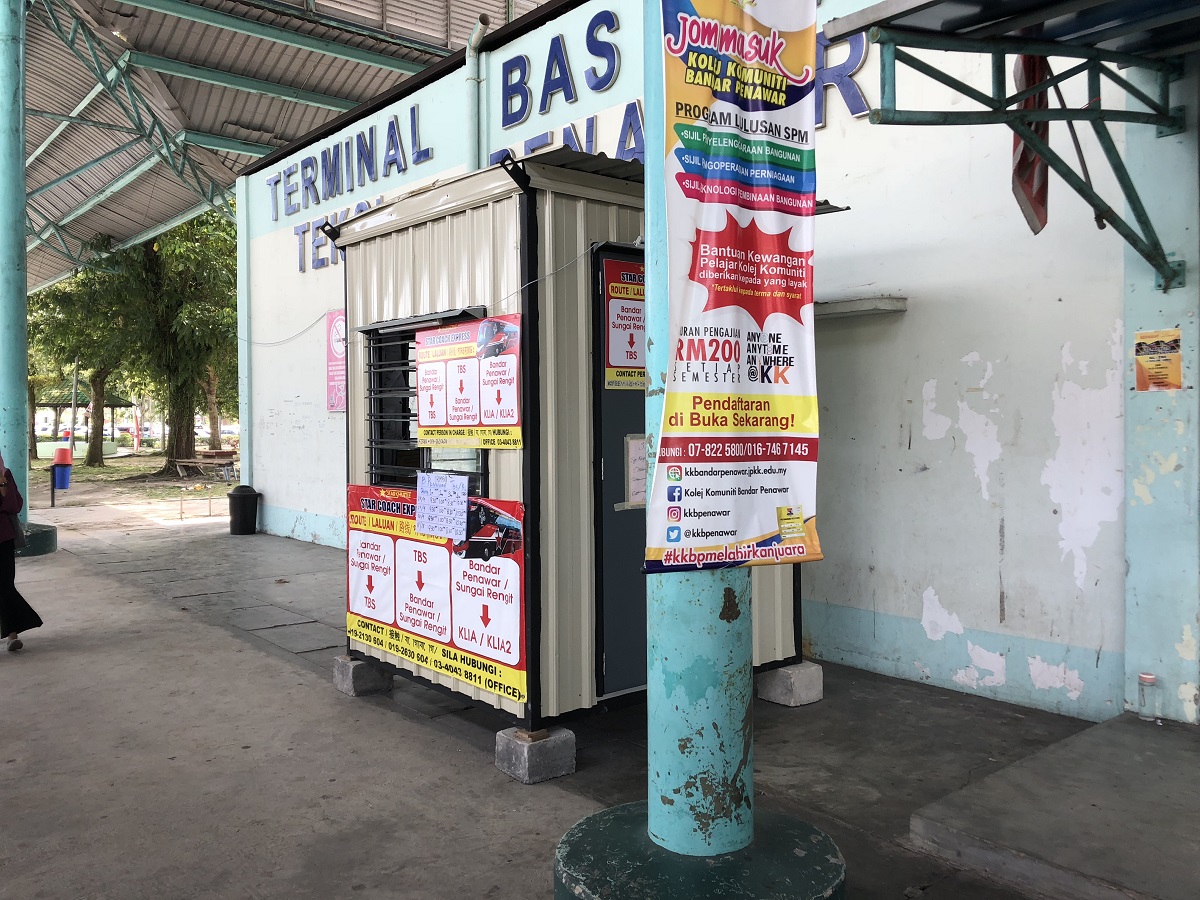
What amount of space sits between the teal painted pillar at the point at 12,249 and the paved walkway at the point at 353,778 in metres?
6.07

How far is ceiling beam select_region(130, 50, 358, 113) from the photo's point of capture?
42.0 ft

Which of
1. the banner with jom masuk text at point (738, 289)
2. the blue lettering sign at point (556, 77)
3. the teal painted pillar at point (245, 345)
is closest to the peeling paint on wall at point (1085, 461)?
the banner with jom masuk text at point (738, 289)

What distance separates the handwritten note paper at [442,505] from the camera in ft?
16.2

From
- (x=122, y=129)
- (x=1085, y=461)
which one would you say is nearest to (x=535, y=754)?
(x=1085, y=461)

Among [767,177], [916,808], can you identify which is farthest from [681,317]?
[916,808]

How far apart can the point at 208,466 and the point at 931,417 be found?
21980 mm

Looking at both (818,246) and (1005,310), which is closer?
(1005,310)

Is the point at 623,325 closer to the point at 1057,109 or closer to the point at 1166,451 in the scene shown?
the point at 1057,109

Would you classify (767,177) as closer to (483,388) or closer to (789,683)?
(483,388)

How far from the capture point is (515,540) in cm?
465

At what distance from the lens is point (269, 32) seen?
39.5ft

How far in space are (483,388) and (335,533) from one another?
7930mm

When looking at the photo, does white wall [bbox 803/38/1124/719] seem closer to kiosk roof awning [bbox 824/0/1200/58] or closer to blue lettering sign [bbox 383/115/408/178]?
kiosk roof awning [bbox 824/0/1200/58]

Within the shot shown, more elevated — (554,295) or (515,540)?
(554,295)
